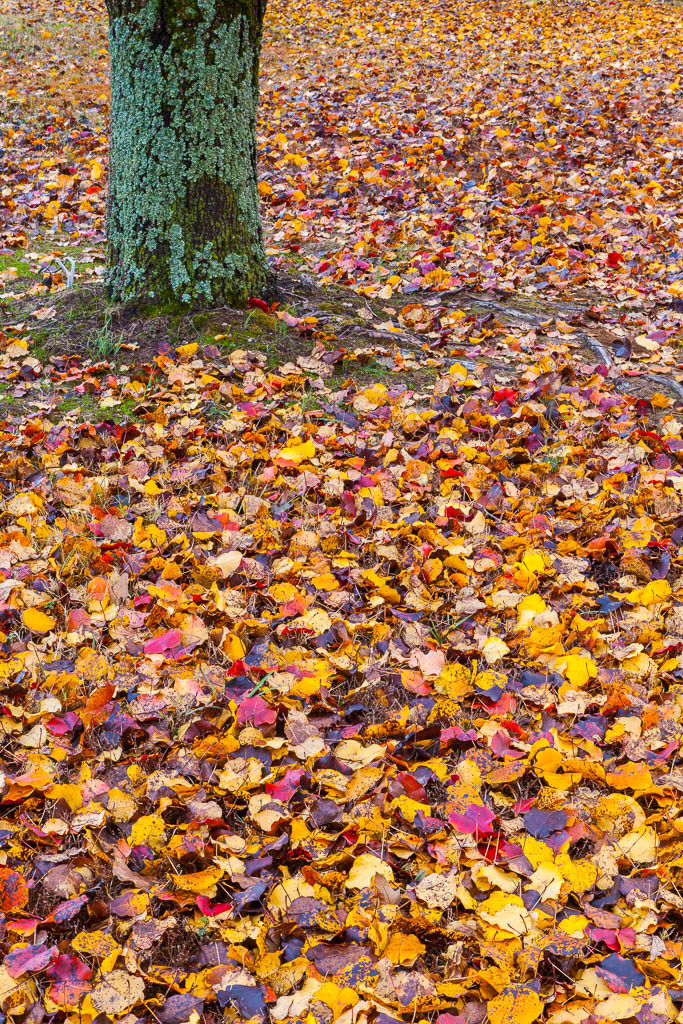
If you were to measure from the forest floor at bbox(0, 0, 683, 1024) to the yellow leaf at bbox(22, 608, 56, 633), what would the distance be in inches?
0.5

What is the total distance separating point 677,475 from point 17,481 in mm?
2674

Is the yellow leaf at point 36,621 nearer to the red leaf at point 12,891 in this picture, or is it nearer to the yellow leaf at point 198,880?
the red leaf at point 12,891

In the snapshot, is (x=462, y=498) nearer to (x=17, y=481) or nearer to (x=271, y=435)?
(x=271, y=435)

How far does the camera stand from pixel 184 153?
12.3 feet

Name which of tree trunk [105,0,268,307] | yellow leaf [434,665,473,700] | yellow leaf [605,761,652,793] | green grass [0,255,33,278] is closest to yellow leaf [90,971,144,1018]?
yellow leaf [434,665,473,700]

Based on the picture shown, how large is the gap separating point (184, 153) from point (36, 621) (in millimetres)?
2425

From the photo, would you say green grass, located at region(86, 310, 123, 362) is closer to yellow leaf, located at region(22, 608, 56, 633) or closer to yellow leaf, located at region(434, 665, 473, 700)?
yellow leaf, located at region(22, 608, 56, 633)

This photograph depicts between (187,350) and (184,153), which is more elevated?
(184,153)

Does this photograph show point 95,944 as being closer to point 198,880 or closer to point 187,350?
point 198,880

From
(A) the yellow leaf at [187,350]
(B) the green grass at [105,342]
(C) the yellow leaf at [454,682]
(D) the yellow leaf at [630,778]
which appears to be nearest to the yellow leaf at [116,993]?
(C) the yellow leaf at [454,682]

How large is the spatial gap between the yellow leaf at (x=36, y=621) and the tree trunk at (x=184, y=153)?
2051mm

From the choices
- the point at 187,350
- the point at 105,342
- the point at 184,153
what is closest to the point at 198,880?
the point at 187,350

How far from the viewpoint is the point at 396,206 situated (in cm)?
636

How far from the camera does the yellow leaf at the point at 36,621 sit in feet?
8.20
